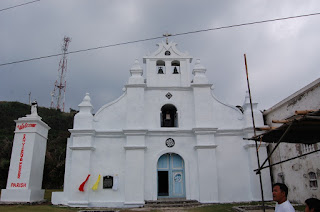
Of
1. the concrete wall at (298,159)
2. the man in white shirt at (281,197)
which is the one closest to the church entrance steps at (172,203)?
the concrete wall at (298,159)

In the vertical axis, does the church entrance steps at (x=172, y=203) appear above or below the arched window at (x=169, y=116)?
below

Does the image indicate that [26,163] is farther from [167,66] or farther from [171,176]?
[167,66]

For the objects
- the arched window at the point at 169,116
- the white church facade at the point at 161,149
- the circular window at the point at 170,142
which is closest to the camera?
the white church facade at the point at 161,149

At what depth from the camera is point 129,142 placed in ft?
48.6

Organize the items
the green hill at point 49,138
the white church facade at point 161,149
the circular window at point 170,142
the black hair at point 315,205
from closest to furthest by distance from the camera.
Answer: the black hair at point 315,205 → the white church facade at point 161,149 → the circular window at point 170,142 → the green hill at point 49,138

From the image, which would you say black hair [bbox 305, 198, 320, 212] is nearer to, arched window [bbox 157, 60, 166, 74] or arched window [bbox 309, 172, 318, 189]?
arched window [bbox 309, 172, 318, 189]

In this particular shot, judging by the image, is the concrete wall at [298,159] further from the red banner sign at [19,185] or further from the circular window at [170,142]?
the red banner sign at [19,185]

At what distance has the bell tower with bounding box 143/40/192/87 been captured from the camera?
16594mm

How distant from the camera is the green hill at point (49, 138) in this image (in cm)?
2656

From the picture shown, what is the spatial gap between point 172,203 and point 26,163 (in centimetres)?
818

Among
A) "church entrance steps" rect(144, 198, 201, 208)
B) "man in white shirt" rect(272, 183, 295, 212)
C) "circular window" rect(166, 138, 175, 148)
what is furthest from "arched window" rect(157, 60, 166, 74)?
"man in white shirt" rect(272, 183, 295, 212)

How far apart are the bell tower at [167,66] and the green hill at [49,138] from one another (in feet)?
51.4

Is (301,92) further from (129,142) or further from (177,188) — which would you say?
(129,142)

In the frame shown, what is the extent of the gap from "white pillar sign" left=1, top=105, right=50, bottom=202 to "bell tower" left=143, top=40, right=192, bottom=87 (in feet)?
23.3
